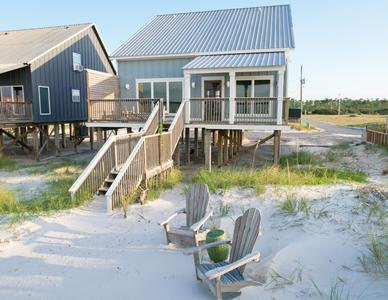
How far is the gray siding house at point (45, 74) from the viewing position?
55.8 feet

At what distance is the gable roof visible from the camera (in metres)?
16.7

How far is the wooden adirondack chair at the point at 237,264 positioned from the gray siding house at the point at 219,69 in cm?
863

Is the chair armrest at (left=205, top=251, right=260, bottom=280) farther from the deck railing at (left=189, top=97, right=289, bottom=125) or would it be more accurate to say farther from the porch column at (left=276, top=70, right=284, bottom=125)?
the deck railing at (left=189, top=97, right=289, bottom=125)

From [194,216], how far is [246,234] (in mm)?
1729

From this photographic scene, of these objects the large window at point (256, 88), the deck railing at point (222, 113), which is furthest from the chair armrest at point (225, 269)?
the large window at point (256, 88)

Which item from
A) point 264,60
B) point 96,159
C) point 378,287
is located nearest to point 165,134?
point 96,159

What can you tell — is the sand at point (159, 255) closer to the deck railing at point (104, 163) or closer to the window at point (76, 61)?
the deck railing at point (104, 163)

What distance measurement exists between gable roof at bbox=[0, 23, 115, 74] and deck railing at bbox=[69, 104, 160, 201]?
9930 millimetres

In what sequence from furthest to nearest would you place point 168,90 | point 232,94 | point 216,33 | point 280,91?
point 216,33, point 168,90, point 232,94, point 280,91

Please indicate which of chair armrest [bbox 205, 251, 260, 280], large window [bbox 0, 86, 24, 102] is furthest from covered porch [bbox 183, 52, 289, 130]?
large window [bbox 0, 86, 24, 102]

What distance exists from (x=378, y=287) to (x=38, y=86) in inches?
743

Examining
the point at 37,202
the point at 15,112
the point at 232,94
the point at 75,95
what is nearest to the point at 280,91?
the point at 232,94

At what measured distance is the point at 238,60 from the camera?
1351 cm

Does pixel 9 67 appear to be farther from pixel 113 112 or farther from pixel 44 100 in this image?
pixel 113 112
